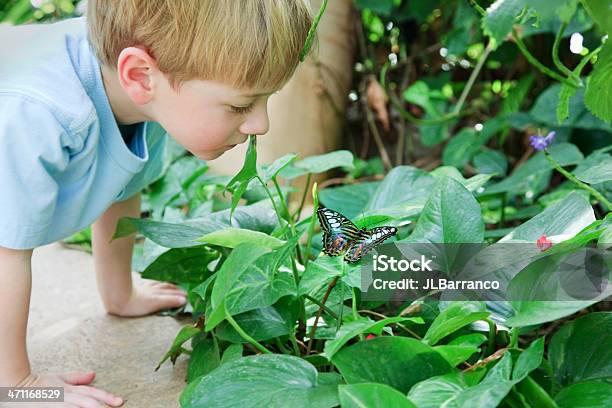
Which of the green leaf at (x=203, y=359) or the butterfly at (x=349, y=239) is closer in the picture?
→ the butterfly at (x=349, y=239)

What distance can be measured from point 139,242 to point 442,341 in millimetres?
1100

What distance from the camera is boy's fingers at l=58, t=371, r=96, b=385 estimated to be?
4.08 feet

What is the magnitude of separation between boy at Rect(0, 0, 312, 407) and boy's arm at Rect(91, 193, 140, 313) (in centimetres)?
20

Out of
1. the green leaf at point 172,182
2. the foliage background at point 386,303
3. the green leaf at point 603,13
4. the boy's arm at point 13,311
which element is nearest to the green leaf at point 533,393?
the foliage background at point 386,303

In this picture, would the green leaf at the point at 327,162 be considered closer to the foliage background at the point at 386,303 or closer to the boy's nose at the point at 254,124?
the foliage background at the point at 386,303

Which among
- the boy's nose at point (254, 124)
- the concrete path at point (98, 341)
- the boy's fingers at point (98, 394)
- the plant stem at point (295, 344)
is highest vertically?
the boy's nose at point (254, 124)

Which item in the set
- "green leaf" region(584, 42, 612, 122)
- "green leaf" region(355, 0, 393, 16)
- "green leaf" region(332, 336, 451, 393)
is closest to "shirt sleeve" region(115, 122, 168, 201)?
"green leaf" region(332, 336, 451, 393)

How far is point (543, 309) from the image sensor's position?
2.85 feet

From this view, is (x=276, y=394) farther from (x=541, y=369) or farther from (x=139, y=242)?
(x=139, y=242)

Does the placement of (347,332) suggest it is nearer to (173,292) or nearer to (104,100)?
(104,100)

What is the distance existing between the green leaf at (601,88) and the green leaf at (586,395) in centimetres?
36

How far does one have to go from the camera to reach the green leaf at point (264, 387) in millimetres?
892

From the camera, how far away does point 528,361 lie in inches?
33.2

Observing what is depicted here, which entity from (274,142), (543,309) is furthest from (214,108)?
(274,142)
